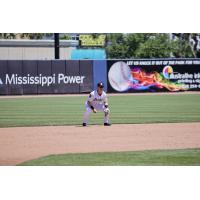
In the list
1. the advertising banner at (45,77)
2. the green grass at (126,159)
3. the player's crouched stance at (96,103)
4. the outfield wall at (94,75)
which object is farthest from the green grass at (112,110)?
the green grass at (126,159)

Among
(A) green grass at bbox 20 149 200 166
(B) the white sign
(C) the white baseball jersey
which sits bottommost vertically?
(A) green grass at bbox 20 149 200 166

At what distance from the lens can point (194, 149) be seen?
44.2 feet

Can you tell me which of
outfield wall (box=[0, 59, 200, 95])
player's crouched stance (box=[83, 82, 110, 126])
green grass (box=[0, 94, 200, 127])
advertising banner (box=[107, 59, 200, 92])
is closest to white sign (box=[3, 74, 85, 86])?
outfield wall (box=[0, 59, 200, 95])

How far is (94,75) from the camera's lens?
32.1 m

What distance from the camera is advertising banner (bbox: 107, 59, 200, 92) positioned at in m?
30.7

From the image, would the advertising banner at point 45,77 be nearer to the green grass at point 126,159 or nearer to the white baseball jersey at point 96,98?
the white baseball jersey at point 96,98

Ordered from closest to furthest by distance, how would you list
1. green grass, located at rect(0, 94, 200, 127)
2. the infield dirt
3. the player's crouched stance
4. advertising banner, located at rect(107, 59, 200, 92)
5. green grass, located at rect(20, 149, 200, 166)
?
1. green grass, located at rect(20, 149, 200, 166)
2. the infield dirt
3. the player's crouched stance
4. green grass, located at rect(0, 94, 200, 127)
5. advertising banner, located at rect(107, 59, 200, 92)

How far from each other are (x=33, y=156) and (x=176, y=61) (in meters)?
19.5

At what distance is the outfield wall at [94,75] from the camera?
30.5 meters

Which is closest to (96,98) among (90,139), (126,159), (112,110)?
(90,139)

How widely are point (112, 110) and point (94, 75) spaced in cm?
940

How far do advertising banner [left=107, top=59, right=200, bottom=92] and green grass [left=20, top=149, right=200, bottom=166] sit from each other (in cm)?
1784

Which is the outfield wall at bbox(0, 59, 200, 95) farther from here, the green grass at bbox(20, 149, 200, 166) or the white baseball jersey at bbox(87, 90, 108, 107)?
the green grass at bbox(20, 149, 200, 166)

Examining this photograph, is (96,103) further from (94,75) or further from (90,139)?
(94,75)
